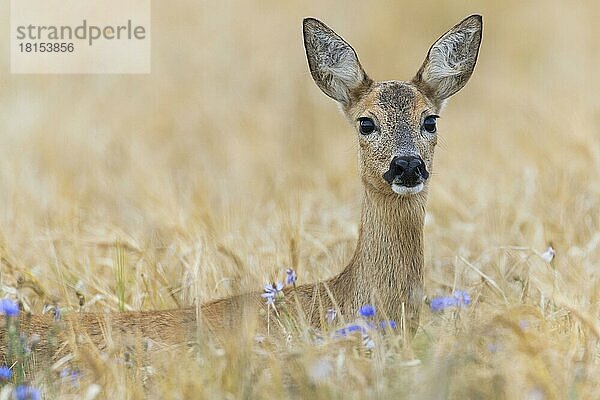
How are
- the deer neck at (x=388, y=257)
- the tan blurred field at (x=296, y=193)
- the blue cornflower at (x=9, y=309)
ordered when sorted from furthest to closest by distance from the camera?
1. the deer neck at (x=388, y=257)
2. the blue cornflower at (x=9, y=309)
3. the tan blurred field at (x=296, y=193)

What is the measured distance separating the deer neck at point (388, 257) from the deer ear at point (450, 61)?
2.02 ft

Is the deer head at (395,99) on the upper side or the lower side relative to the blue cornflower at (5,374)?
upper

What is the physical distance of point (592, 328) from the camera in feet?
14.1

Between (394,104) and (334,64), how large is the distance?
1.39 feet

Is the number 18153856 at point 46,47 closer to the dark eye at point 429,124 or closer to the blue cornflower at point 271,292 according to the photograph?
the dark eye at point 429,124

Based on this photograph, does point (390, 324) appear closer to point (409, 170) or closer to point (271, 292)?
point (271, 292)

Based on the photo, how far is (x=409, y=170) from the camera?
5227mm

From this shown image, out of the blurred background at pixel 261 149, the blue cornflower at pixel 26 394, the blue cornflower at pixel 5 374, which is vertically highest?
the blurred background at pixel 261 149

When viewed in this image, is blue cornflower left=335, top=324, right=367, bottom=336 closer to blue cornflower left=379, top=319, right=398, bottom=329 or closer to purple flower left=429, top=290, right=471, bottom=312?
blue cornflower left=379, top=319, right=398, bottom=329

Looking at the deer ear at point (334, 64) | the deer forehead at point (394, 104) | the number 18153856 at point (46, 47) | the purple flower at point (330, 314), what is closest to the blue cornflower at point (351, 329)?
the purple flower at point (330, 314)

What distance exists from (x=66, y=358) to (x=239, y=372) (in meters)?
0.82

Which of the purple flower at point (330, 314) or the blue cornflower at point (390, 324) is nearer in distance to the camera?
the blue cornflower at point (390, 324)

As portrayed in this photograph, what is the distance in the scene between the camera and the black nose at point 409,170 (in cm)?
523

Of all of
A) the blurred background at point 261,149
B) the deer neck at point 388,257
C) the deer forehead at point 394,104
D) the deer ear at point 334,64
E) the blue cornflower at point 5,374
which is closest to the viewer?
the blue cornflower at point 5,374
